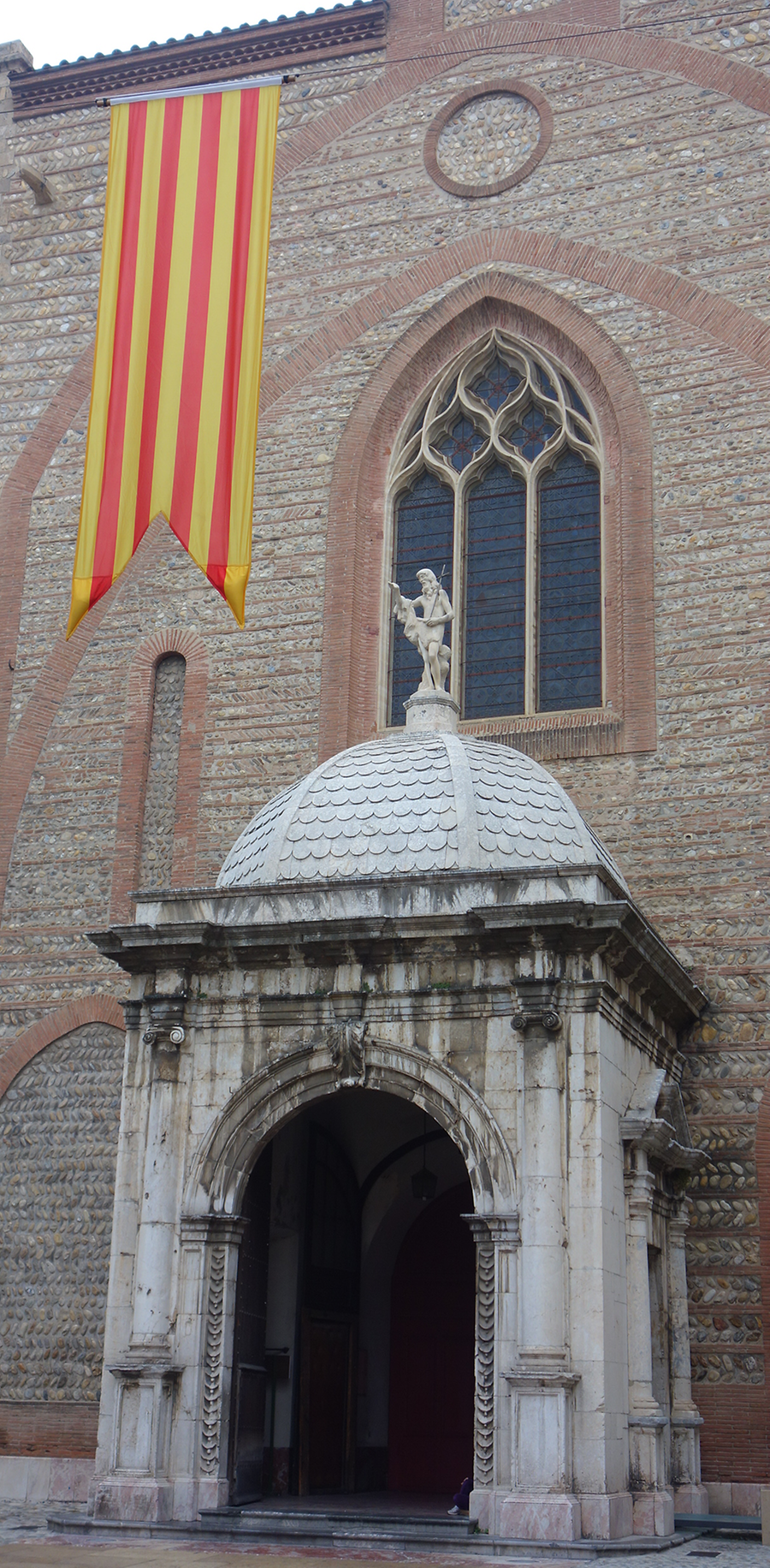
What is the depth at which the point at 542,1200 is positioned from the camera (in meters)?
13.0

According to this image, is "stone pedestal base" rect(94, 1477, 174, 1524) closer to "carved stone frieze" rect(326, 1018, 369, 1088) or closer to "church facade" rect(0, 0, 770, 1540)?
"church facade" rect(0, 0, 770, 1540)

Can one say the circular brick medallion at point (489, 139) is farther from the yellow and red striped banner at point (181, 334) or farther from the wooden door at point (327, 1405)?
the wooden door at point (327, 1405)

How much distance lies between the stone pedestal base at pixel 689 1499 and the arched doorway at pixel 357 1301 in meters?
3.46

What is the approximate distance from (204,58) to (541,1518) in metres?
19.8

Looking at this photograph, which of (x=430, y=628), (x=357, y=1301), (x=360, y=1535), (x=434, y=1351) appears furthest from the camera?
(x=434, y=1351)

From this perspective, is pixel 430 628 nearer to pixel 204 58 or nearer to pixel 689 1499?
pixel 689 1499

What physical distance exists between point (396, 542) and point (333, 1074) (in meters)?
8.79

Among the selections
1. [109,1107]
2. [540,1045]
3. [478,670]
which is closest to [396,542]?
[478,670]

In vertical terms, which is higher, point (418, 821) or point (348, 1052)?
point (418, 821)

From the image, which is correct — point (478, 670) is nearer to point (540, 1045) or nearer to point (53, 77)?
point (540, 1045)

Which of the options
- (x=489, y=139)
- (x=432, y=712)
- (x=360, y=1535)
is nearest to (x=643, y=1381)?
(x=360, y=1535)

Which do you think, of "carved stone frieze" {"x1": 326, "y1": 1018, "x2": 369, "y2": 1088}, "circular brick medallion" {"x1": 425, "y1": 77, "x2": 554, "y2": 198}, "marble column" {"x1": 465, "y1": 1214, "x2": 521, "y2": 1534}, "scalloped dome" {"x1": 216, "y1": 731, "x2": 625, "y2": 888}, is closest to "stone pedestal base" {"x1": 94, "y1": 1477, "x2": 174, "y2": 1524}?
"marble column" {"x1": 465, "y1": 1214, "x2": 521, "y2": 1534}

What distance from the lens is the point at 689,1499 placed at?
584 inches

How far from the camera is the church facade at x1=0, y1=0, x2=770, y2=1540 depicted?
13578 mm
